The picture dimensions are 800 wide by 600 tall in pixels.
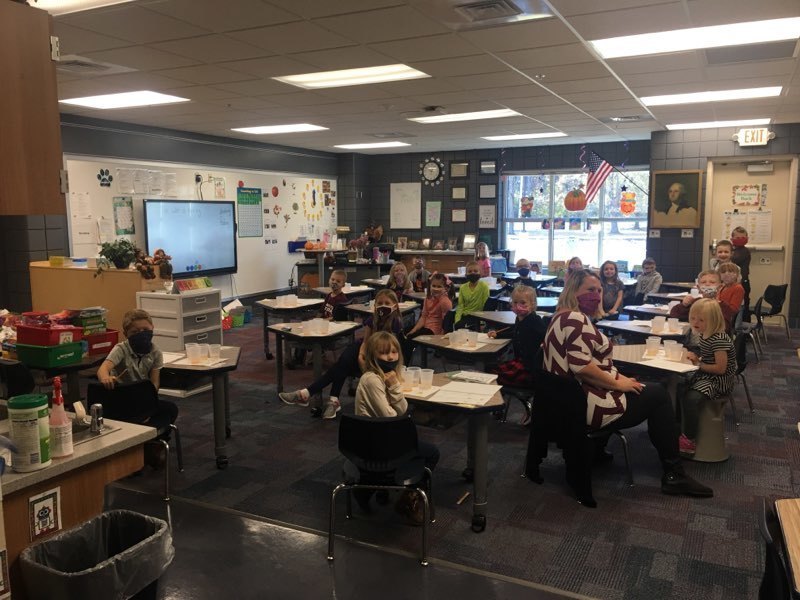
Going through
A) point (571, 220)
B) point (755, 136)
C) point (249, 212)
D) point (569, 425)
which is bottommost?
point (569, 425)

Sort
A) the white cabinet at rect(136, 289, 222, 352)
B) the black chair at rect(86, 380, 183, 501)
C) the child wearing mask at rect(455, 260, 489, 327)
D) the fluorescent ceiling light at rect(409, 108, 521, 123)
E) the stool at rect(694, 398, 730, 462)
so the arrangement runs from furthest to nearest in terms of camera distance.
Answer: the fluorescent ceiling light at rect(409, 108, 521, 123)
the child wearing mask at rect(455, 260, 489, 327)
the white cabinet at rect(136, 289, 222, 352)
the stool at rect(694, 398, 730, 462)
the black chair at rect(86, 380, 183, 501)

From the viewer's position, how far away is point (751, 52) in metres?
5.10

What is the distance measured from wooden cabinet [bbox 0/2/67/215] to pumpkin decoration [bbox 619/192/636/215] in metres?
10.9

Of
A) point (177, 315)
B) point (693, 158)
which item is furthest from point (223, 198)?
point (693, 158)

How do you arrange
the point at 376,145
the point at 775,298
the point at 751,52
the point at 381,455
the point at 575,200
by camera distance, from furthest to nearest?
the point at 376,145 → the point at 575,200 → the point at 775,298 → the point at 751,52 → the point at 381,455

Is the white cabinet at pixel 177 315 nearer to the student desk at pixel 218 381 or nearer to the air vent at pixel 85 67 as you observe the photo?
the student desk at pixel 218 381

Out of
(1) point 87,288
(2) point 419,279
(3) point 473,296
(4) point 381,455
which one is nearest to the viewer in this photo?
(4) point 381,455

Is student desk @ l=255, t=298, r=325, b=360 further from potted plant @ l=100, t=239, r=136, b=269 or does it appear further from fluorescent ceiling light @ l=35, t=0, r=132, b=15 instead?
fluorescent ceiling light @ l=35, t=0, r=132, b=15

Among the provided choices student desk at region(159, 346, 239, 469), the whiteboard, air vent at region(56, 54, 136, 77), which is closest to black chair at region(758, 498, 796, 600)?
student desk at region(159, 346, 239, 469)

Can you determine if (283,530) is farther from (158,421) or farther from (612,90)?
(612,90)

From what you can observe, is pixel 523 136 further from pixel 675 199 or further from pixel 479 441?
pixel 479 441

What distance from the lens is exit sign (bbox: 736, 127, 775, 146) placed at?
9.16 metres

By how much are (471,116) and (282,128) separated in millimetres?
2842

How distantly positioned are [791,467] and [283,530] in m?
3.43
